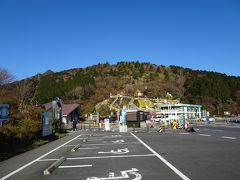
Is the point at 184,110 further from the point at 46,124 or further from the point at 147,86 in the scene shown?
the point at 46,124

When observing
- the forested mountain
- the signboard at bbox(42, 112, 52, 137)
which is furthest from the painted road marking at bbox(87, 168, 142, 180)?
the forested mountain

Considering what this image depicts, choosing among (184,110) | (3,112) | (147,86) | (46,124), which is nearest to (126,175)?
(3,112)

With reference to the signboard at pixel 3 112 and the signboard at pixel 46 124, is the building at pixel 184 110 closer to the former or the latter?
the signboard at pixel 46 124

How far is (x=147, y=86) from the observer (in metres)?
161

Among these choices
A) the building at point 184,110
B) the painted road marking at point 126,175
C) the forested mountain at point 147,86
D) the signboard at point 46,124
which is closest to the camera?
the painted road marking at point 126,175

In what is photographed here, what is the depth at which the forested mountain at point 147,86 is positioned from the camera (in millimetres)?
136625

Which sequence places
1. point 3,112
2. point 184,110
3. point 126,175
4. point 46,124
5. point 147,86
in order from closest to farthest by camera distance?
1. point 126,175
2. point 3,112
3. point 46,124
4. point 184,110
5. point 147,86

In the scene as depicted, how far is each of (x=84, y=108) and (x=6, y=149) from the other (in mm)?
119628

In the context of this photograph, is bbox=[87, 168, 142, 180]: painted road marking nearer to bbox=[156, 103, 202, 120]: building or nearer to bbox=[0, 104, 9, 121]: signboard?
bbox=[0, 104, 9, 121]: signboard

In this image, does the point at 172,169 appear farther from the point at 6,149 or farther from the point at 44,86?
the point at 44,86

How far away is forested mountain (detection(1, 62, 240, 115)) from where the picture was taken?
13662cm

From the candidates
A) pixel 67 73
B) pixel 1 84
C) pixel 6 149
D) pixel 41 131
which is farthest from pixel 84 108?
pixel 6 149

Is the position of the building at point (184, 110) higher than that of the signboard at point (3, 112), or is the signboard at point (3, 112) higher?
the building at point (184, 110)

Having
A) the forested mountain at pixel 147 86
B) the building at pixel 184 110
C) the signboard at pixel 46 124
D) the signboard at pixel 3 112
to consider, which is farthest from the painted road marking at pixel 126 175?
the forested mountain at pixel 147 86
